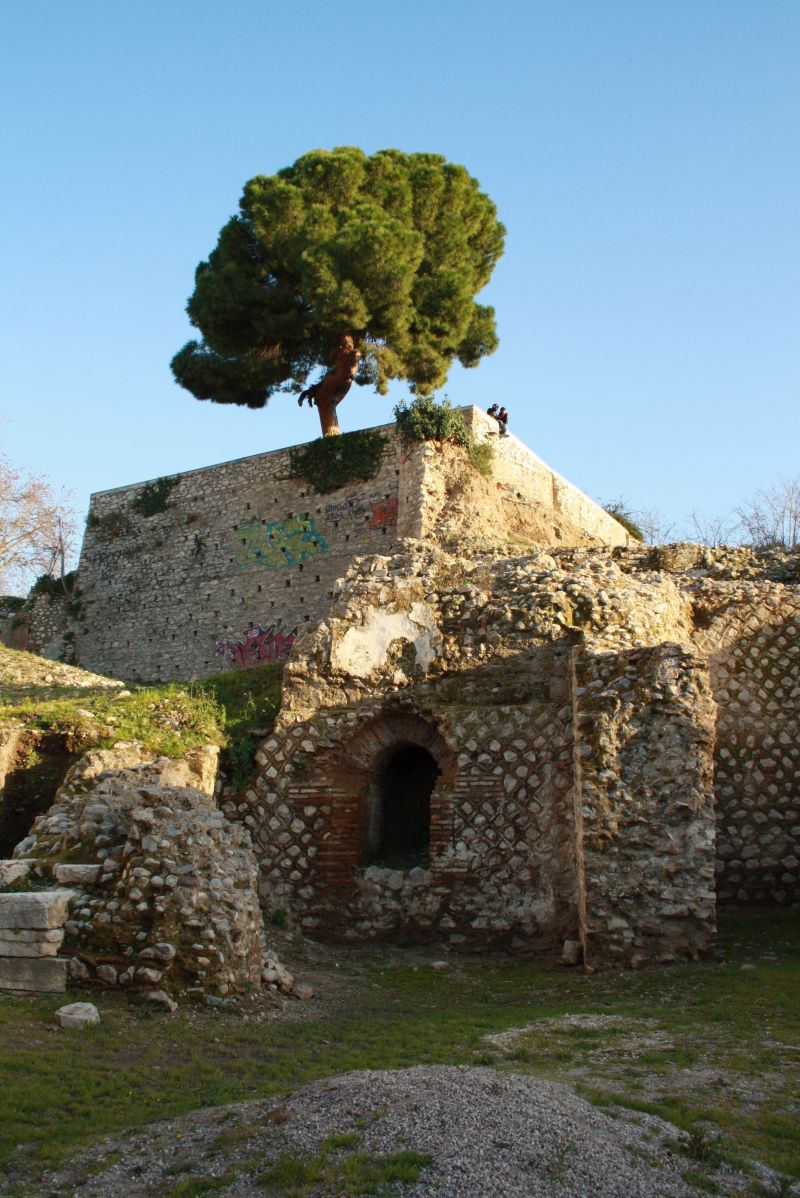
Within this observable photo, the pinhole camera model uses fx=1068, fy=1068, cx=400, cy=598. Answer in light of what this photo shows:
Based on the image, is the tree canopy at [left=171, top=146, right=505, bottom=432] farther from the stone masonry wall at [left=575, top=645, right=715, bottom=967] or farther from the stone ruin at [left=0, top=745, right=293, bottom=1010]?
the stone ruin at [left=0, top=745, right=293, bottom=1010]

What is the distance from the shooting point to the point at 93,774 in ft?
35.5

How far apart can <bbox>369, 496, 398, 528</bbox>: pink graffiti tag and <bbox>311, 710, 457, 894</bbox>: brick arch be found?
11.7 meters

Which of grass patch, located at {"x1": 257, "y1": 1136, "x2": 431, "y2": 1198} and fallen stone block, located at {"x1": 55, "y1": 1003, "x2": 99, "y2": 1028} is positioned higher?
fallen stone block, located at {"x1": 55, "y1": 1003, "x2": 99, "y2": 1028}

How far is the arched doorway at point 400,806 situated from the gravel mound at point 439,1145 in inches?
239

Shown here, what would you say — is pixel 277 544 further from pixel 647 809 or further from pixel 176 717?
pixel 647 809

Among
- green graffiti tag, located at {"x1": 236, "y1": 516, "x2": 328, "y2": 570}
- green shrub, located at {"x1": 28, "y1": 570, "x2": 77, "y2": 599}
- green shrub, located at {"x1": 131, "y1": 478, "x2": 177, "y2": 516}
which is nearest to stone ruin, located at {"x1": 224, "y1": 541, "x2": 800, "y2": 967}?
green graffiti tag, located at {"x1": 236, "y1": 516, "x2": 328, "y2": 570}

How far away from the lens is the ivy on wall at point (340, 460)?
23891 millimetres

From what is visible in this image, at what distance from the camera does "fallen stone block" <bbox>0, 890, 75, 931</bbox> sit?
7.91 meters

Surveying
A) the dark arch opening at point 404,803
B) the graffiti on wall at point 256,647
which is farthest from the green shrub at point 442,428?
the dark arch opening at point 404,803

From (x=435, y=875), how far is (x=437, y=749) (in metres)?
1.36

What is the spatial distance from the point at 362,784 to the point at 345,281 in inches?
615

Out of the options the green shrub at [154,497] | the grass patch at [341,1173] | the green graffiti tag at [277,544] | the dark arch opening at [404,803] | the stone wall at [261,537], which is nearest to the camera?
the grass patch at [341,1173]

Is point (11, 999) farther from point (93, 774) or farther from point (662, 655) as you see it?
point (662, 655)

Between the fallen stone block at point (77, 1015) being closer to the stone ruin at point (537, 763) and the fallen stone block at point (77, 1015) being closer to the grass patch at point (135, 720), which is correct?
the stone ruin at point (537, 763)
